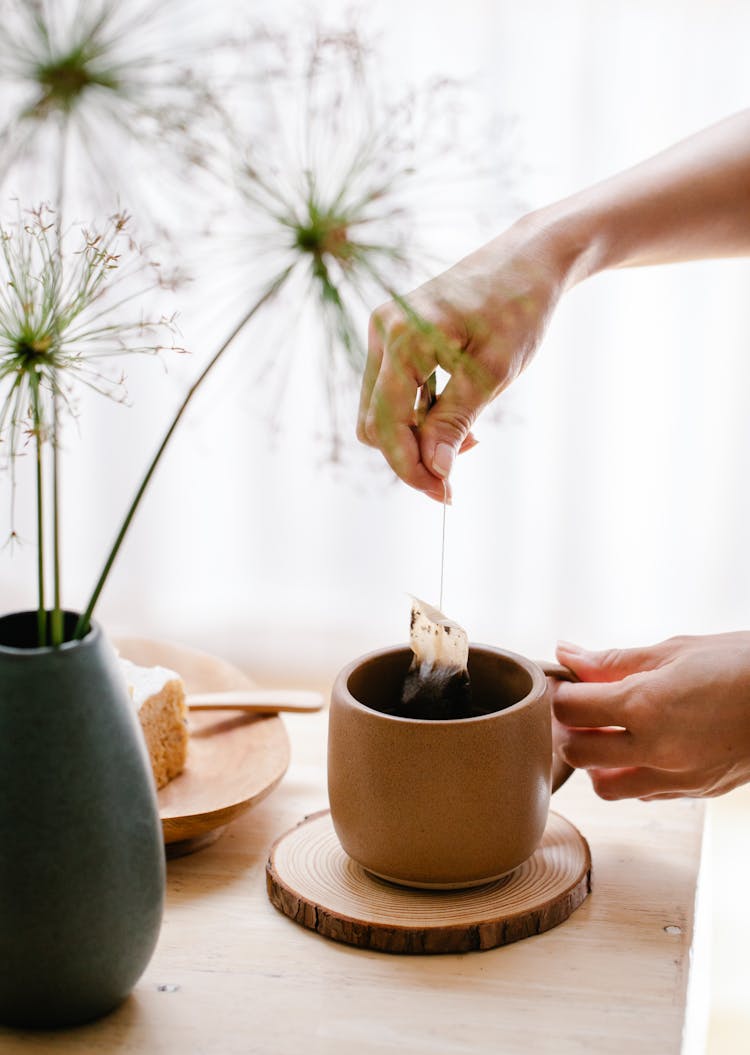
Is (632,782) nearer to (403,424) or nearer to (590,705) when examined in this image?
(590,705)

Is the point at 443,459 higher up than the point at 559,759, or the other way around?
the point at 443,459

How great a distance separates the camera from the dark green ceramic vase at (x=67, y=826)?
27.2 inches

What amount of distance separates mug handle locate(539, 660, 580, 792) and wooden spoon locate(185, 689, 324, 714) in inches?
11.1

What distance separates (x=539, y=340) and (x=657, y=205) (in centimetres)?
17

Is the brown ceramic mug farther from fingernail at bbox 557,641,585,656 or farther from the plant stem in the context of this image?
the plant stem

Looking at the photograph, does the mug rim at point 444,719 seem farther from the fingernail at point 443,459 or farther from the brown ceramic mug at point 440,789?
the fingernail at point 443,459

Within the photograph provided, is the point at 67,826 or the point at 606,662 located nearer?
the point at 67,826

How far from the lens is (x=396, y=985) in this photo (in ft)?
2.71

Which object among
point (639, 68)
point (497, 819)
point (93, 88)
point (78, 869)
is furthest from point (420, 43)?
point (78, 869)

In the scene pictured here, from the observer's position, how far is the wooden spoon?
1.21 m

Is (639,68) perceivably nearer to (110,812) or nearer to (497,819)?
(497,819)

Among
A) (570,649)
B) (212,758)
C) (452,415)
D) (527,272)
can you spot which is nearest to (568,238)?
(527,272)

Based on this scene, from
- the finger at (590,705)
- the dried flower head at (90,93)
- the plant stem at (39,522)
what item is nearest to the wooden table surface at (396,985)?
the finger at (590,705)

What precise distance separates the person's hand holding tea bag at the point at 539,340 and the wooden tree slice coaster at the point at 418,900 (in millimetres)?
106
